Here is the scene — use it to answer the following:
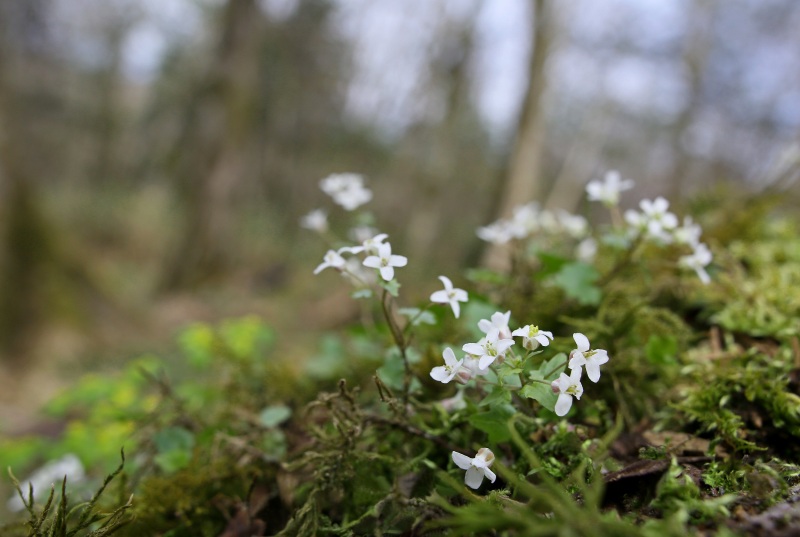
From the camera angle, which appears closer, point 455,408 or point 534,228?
point 455,408

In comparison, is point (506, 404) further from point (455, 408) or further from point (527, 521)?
point (527, 521)

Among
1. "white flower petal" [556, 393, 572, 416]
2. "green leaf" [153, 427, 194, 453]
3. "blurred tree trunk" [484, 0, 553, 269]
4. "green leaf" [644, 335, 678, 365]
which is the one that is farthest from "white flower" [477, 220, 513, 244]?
"blurred tree trunk" [484, 0, 553, 269]

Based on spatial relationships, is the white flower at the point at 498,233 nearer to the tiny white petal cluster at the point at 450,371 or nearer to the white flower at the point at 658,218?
the white flower at the point at 658,218

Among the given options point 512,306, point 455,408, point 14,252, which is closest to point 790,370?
point 512,306

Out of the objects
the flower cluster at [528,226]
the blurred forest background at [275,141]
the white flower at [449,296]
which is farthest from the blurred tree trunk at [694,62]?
the white flower at [449,296]

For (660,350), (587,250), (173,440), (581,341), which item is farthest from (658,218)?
(173,440)

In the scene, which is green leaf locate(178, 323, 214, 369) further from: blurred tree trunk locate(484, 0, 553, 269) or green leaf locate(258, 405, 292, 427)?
blurred tree trunk locate(484, 0, 553, 269)
